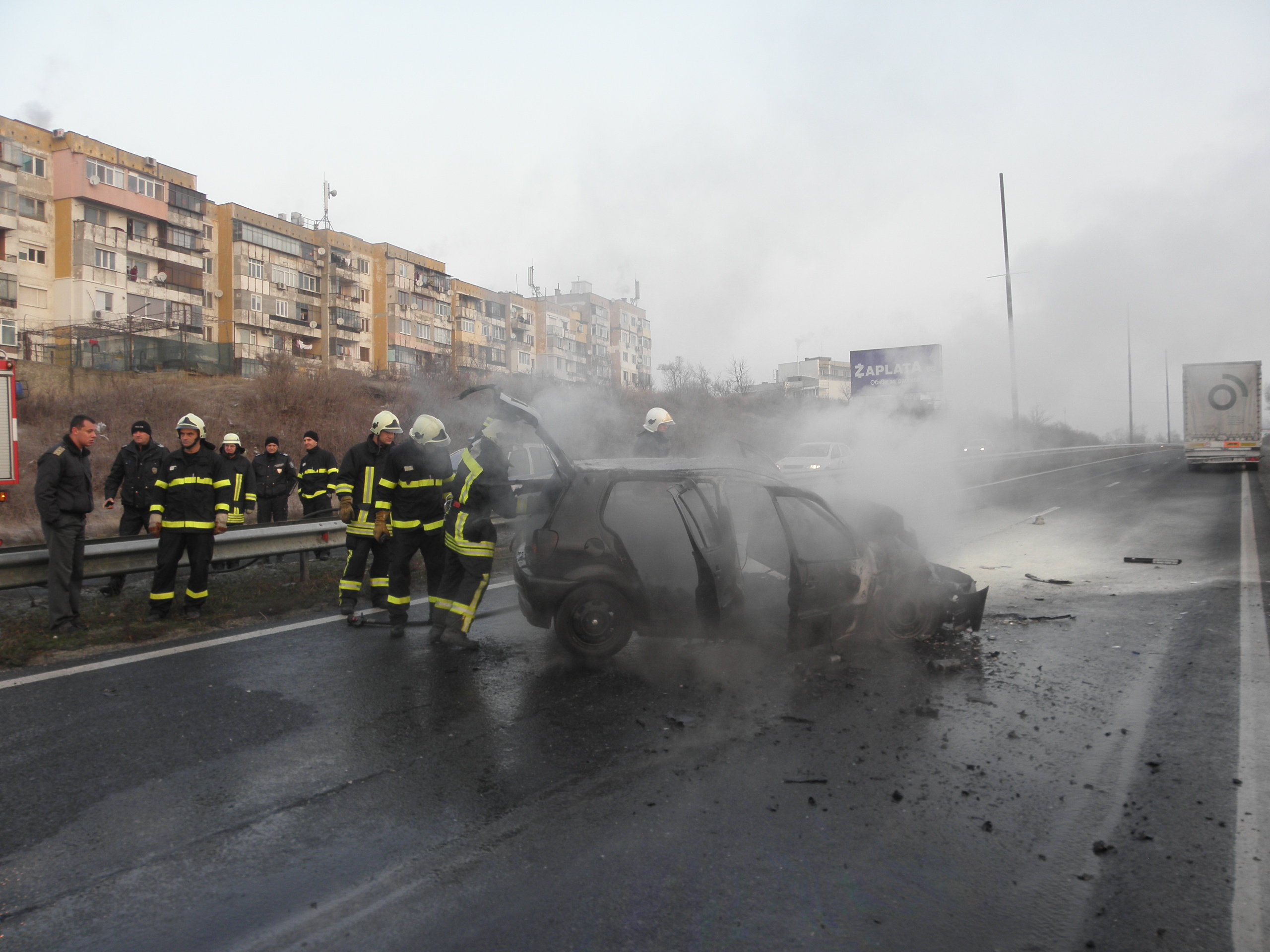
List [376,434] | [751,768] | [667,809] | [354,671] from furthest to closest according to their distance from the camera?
1. [376,434]
2. [354,671]
3. [751,768]
4. [667,809]

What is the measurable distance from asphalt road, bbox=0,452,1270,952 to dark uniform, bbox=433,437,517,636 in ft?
1.46

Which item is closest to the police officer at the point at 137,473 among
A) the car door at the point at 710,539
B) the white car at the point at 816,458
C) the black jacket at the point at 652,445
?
the black jacket at the point at 652,445

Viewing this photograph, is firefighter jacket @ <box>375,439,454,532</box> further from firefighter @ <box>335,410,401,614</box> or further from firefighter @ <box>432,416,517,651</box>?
firefighter @ <box>335,410,401,614</box>

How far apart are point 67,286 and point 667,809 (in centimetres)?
4672

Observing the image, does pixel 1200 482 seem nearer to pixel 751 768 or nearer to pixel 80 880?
pixel 751 768

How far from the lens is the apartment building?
190ft

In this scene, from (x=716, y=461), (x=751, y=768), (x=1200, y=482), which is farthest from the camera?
(x=1200, y=482)

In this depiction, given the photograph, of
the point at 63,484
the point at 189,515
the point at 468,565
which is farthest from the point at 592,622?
the point at 63,484

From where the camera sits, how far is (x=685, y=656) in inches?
228

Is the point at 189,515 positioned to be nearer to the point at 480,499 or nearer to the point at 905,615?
the point at 480,499

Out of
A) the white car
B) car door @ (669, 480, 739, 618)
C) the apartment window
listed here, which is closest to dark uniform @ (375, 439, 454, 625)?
car door @ (669, 480, 739, 618)

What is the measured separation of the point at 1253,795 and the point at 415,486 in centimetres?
560

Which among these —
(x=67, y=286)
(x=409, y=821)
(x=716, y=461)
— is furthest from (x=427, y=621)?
(x=67, y=286)

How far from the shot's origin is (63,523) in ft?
21.4
